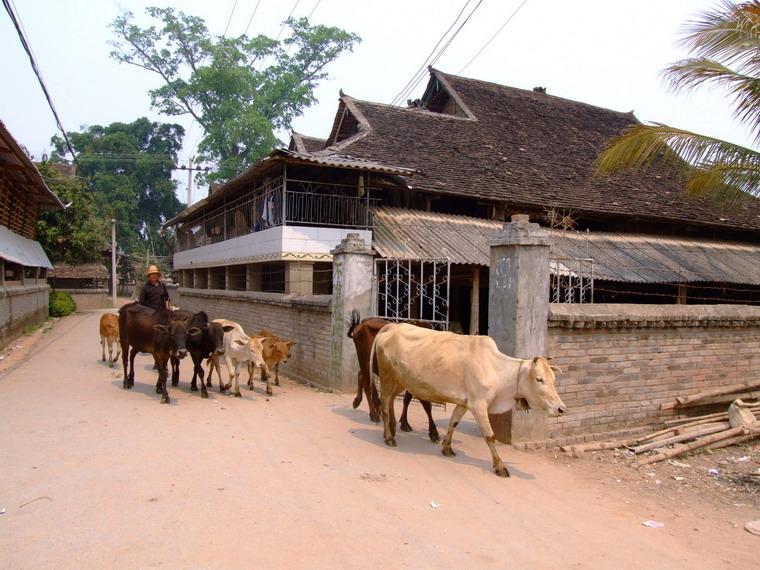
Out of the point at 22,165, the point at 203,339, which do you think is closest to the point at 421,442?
the point at 203,339

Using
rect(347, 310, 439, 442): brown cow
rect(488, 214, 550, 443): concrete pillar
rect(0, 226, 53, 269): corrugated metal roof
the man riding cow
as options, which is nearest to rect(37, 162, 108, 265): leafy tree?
rect(0, 226, 53, 269): corrugated metal roof

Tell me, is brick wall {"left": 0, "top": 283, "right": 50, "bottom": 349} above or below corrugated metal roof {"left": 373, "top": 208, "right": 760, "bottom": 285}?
below

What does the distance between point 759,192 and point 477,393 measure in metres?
6.39

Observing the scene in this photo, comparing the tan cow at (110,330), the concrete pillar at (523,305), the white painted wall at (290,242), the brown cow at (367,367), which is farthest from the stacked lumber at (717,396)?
the tan cow at (110,330)

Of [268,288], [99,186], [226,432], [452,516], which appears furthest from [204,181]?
[452,516]

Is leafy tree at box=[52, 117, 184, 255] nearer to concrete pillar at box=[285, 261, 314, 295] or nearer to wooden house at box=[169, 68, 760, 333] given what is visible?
wooden house at box=[169, 68, 760, 333]

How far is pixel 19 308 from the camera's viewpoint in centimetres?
1816

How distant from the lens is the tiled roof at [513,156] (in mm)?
16172

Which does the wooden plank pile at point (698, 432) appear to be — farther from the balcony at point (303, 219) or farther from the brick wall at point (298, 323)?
the balcony at point (303, 219)

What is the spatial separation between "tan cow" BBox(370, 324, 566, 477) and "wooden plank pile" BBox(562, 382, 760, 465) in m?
1.63

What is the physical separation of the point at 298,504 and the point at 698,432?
5639 mm

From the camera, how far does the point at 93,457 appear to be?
19.3 feet

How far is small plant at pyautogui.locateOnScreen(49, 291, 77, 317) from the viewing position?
28453 mm

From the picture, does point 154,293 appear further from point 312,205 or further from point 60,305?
point 60,305
